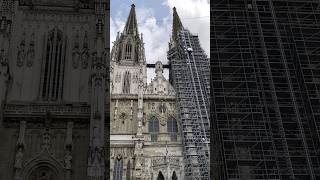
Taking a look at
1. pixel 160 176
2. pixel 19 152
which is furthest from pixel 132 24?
pixel 19 152

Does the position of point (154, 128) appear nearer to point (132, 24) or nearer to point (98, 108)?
point (132, 24)

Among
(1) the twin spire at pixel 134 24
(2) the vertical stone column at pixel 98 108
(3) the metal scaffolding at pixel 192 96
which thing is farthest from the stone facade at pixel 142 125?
(2) the vertical stone column at pixel 98 108

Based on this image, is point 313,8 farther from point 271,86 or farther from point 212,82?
point 212,82

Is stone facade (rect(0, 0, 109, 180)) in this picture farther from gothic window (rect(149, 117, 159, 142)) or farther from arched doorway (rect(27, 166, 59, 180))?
gothic window (rect(149, 117, 159, 142))

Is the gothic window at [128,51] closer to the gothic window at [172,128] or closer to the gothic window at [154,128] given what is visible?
the gothic window at [154,128]

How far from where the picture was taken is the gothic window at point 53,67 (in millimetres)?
27391

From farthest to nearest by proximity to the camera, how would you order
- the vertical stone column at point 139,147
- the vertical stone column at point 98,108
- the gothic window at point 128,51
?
the gothic window at point 128,51 → the vertical stone column at point 139,147 → the vertical stone column at point 98,108

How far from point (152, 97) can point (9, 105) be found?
2210 centimetres

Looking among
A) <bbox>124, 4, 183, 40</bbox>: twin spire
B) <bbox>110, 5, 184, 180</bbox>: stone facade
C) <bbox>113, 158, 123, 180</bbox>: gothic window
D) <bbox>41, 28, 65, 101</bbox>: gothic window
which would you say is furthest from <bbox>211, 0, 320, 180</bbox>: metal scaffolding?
<bbox>124, 4, 183, 40</bbox>: twin spire

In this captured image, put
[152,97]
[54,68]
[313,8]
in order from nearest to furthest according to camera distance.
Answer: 1. [54,68]
2. [313,8]
3. [152,97]

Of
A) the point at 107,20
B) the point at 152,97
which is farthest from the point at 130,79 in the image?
the point at 107,20

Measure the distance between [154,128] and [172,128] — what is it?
5.33 ft

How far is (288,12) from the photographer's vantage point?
106 ft

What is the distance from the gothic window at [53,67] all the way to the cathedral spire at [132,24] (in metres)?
26.9
